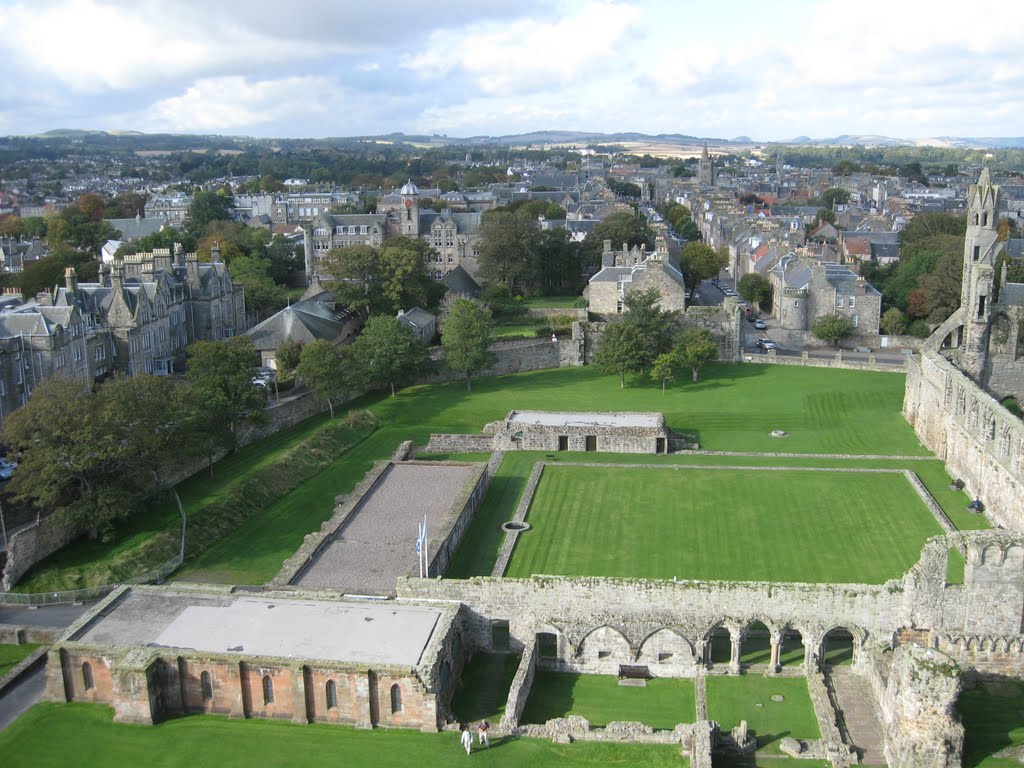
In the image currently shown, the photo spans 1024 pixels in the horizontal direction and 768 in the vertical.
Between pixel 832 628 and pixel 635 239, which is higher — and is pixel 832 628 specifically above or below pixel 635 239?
below

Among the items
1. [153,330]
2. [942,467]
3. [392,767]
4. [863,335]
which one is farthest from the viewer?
[863,335]

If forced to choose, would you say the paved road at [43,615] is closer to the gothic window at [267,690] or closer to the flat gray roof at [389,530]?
the flat gray roof at [389,530]

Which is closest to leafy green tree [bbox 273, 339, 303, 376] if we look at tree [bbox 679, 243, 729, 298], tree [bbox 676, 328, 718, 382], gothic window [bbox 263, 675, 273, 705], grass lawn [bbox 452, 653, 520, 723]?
tree [bbox 676, 328, 718, 382]

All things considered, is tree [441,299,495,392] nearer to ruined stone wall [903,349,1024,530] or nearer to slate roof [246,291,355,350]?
slate roof [246,291,355,350]

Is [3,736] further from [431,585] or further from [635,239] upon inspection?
[635,239]

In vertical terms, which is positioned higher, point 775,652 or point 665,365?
point 665,365

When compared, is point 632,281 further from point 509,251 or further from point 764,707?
point 764,707

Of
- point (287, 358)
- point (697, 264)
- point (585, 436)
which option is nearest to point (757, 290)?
point (697, 264)

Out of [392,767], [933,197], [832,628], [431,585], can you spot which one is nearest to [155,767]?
[392,767]
